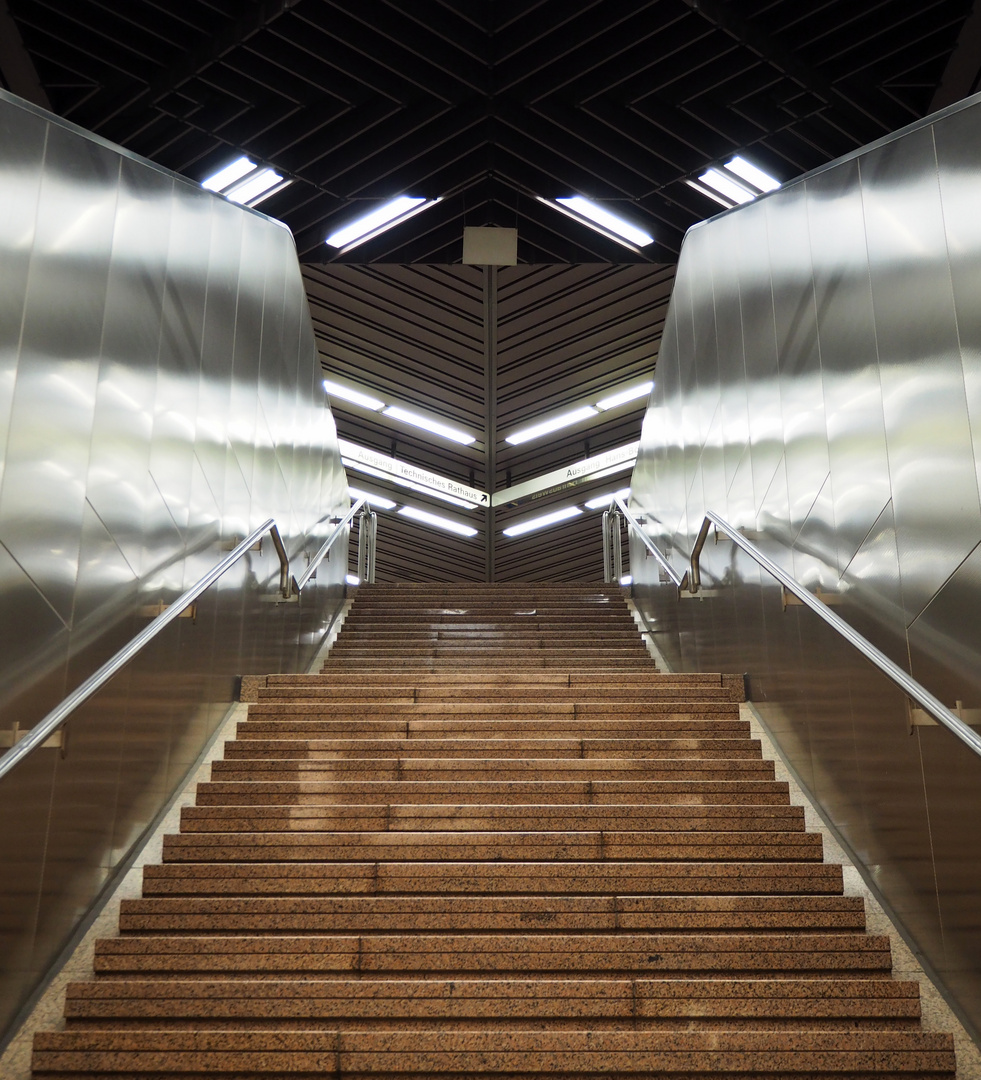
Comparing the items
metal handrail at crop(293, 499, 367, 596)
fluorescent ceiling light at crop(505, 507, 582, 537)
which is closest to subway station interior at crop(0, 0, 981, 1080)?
metal handrail at crop(293, 499, 367, 596)

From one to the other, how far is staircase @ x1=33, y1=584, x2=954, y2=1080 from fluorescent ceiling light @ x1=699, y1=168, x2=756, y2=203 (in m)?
6.32

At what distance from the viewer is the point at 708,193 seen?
10750 mm

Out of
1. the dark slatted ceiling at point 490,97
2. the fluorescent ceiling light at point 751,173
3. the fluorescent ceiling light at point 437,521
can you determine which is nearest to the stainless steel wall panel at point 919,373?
the dark slatted ceiling at point 490,97

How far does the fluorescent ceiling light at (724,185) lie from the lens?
1037 cm

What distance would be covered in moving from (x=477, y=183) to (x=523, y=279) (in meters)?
1.70

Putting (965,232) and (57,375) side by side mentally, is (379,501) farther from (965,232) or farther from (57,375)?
(965,232)

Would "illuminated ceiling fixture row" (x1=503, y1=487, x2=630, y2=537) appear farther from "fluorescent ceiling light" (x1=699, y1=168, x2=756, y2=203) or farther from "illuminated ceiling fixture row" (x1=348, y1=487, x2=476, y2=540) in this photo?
"fluorescent ceiling light" (x1=699, y1=168, x2=756, y2=203)

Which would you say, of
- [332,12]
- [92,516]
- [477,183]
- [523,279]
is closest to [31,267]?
[92,516]

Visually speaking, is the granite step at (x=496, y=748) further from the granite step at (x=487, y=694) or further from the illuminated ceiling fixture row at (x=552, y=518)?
the illuminated ceiling fixture row at (x=552, y=518)

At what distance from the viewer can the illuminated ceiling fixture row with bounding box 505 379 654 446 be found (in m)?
15.4

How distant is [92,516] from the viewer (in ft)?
13.0

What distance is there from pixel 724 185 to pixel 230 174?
15.4ft

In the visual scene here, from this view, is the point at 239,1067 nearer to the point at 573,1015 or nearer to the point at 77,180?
the point at 573,1015

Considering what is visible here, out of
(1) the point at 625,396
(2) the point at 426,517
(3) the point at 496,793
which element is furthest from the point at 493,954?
(2) the point at 426,517
